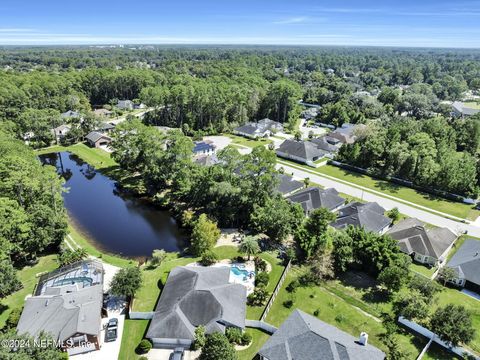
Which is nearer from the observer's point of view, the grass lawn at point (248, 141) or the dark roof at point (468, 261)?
the dark roof at point (468, 261)

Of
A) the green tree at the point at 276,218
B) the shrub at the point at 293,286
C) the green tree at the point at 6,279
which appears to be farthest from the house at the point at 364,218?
the green tree at the point at 6,279

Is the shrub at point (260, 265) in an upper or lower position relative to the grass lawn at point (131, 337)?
upper

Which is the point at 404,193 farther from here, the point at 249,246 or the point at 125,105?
the point at 125,105

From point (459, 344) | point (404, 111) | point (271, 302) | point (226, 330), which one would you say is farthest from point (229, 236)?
point (404, 111)

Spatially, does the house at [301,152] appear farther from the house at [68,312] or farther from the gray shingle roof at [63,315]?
the gray shingle roof at [63,315]

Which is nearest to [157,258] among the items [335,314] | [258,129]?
[335,314]

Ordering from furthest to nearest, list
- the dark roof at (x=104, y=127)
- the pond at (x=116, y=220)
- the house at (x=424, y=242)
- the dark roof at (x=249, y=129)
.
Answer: the dark roof at (x=104, y=127) < the dark roof at (x=249, y=129) < the pond at (x=116, y=220) < the house at (x=424, y=242)

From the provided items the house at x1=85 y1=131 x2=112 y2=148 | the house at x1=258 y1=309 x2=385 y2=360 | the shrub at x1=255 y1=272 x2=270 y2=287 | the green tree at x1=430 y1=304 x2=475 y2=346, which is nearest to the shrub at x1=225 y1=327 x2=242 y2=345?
the house at x1=258 y1=309 x2=385 y2=360
